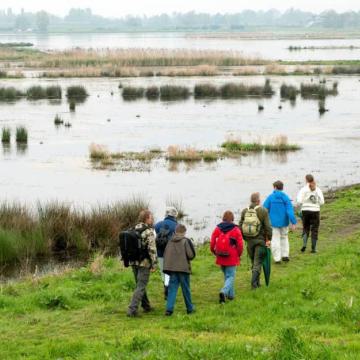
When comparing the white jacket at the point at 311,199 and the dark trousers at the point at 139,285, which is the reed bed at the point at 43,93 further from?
the dark trousers at the point at 139,285

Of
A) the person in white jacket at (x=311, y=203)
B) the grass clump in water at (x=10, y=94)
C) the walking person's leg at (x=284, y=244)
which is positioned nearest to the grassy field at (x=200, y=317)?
the walking person's leg at (x=284, y=244)

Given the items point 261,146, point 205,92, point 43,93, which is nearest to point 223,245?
point 261,146

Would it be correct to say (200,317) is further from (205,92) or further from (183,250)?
(205,92)

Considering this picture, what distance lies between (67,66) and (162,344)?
8550cm

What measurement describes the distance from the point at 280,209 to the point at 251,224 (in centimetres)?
219

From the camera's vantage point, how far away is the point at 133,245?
12.1 m

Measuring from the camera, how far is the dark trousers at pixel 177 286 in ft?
40.4

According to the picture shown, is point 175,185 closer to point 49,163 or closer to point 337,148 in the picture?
point 49,163

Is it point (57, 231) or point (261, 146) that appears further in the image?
point (261, 146)

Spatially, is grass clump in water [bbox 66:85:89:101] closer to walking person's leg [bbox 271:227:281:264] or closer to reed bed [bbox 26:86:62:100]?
reed bed [bbox 26:86:62:100]

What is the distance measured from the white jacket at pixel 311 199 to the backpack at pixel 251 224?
10.3 feet

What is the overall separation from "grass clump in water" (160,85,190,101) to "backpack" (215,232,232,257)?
169ft

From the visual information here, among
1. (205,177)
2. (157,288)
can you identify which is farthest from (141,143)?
(157,288)

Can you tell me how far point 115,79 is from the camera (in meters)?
81.6
